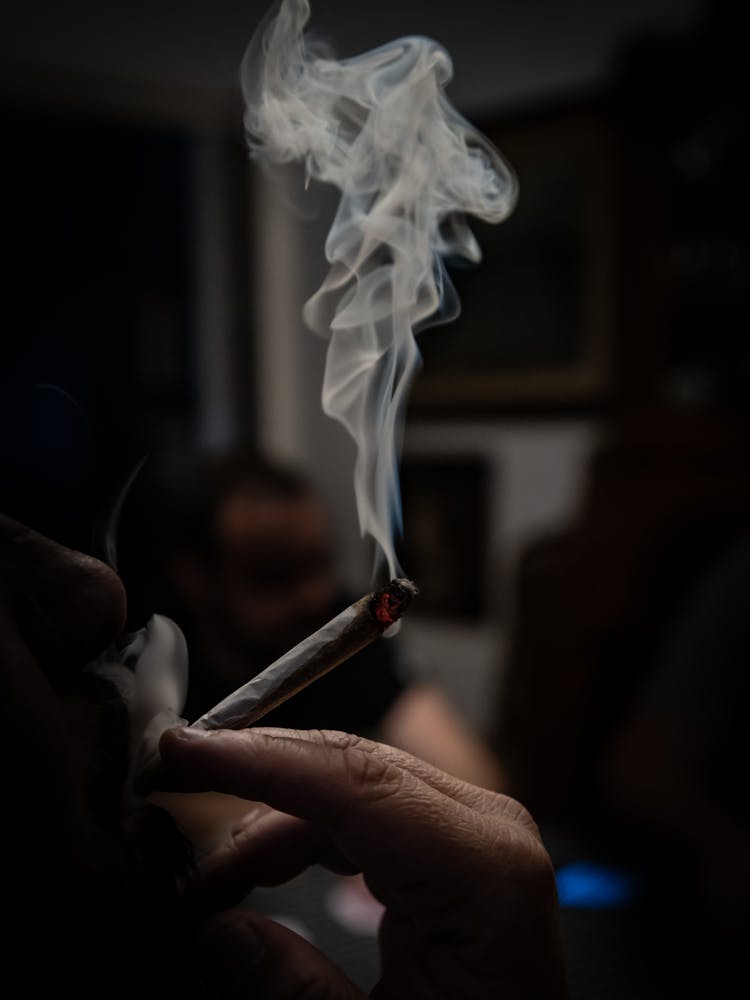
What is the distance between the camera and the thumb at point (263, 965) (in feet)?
1.91

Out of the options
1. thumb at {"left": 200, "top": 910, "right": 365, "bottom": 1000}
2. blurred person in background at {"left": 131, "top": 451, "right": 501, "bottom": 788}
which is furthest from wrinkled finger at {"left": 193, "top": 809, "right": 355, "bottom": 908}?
blurred person in background at {"left": 131, "top": 451, "right": 501, "bottom": 788}

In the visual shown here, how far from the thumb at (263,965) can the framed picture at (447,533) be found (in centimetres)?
223

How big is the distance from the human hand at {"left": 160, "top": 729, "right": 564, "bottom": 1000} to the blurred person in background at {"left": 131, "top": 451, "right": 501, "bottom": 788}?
0.89 meters

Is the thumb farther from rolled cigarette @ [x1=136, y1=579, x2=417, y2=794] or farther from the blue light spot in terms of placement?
the blue light spot

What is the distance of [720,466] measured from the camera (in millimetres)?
2400

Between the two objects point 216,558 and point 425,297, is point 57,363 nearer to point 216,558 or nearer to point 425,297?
point 216,558

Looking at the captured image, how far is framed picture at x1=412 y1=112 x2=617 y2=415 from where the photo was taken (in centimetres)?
258

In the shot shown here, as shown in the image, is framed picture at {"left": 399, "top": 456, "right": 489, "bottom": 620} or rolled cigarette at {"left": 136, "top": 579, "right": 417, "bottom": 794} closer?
rolled cigarette at {"left": 136, "top": 579, "right": 417, "bottom": 794}

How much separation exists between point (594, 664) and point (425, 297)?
1.69 meters

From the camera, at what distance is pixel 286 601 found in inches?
66.7

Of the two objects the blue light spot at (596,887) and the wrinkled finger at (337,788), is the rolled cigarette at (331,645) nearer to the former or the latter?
the wrinkled finger at (337,788)

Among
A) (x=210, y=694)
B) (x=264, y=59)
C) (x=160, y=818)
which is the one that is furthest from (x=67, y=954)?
(x=264, y=59)

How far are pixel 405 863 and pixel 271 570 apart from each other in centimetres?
120

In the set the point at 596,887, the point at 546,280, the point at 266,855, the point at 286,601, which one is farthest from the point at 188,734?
Result: the point at 546,280
